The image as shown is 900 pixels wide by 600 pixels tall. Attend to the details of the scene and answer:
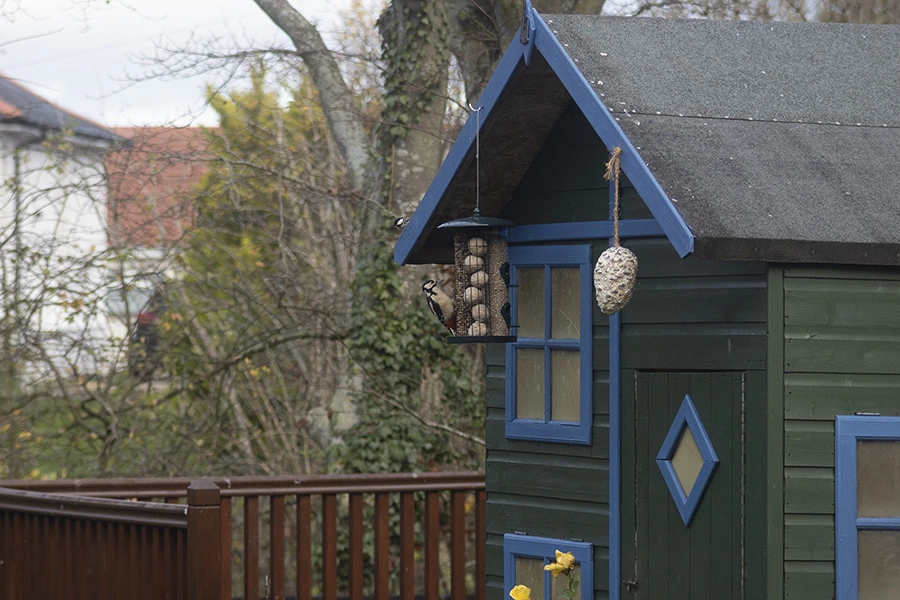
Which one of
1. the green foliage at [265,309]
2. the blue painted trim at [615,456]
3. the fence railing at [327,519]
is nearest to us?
A: the blue painted trim at [615,456]

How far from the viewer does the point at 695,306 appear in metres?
4.94

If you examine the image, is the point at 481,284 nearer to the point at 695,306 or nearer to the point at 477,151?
the point at 477,151

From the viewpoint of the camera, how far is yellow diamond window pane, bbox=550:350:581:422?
5.55 metres

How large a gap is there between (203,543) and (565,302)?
207 cm

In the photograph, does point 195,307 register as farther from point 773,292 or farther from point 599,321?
point 773,292

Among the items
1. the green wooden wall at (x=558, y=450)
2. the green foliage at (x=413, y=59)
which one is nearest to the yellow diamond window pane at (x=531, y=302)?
the green wooden wall at (x=558, y=450)

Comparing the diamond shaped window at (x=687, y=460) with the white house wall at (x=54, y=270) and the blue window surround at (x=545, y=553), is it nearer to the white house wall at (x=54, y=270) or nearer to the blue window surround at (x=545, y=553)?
the blue window surround at (x=545, y=553)

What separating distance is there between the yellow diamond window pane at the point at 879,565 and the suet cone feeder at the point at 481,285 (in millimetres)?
1856

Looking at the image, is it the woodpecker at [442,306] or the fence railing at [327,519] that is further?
the fence railing at [327,519]

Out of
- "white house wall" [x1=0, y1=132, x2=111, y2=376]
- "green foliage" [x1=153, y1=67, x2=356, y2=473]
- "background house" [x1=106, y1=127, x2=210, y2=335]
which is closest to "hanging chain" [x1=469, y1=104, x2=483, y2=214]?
"green foliage" [x1=153, y1=67, x2=356, y2=473]

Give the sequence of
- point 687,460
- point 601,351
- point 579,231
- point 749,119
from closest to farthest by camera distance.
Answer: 1. point 687,460
2. point 749,119
3. point 601,351
4. point 579,231

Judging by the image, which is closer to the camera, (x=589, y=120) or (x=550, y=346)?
(x=589, y=120)

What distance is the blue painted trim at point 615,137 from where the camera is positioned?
431 centimetres

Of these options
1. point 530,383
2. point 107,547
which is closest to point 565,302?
point 530,383
